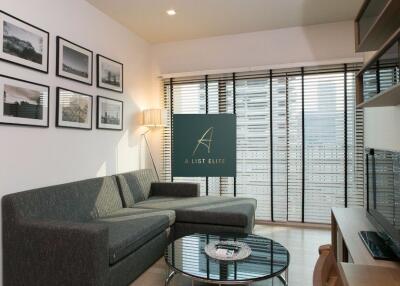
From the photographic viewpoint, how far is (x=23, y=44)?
2451mm

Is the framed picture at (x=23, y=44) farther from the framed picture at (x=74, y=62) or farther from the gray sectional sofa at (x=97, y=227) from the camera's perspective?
the gray sectional sofa at (x=97, y=227)

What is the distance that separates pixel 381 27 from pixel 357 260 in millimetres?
1458

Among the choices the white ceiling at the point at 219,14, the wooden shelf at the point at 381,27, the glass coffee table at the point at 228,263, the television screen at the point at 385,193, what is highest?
the white ceiling at the point at 219,14

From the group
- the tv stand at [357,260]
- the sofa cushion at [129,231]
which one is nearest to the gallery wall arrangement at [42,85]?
the sofa cushion at [129,231]

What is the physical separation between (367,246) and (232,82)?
9.94ft

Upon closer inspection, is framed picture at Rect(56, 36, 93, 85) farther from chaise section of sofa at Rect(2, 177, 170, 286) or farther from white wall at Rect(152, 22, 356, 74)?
white wall at Rect(152, 22, 356, 74)

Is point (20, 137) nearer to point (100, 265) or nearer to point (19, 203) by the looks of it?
point (19, 203)

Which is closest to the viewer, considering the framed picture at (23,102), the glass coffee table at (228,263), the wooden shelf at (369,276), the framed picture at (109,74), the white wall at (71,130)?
the wooden shelf at (369,276)

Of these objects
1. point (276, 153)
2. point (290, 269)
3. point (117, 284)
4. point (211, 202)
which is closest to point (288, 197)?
point (276, 153)

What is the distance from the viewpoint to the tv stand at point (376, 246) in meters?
1.66

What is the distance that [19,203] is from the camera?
219 centimetres

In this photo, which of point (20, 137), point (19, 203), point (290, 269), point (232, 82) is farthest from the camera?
point (232, 82)

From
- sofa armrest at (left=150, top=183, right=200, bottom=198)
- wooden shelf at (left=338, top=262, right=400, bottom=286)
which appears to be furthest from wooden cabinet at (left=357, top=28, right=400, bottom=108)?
sofa armrest at (left=150, top=183, right=200, bottom=198)

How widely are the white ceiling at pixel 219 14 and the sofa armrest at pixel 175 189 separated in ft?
7.11
